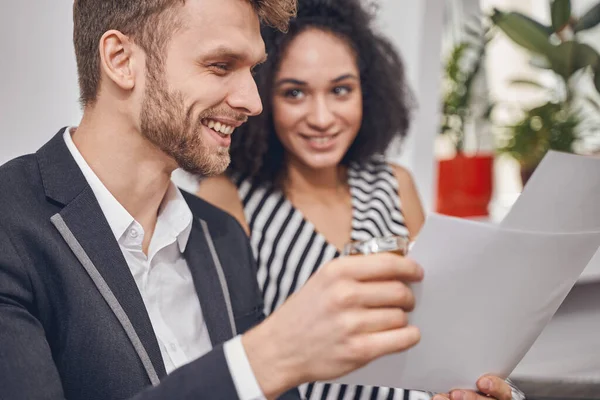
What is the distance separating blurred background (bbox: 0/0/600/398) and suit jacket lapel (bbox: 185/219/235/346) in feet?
1.57

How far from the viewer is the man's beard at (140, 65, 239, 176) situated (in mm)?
1190

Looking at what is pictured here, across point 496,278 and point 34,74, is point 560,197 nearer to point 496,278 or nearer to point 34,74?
point 496,278

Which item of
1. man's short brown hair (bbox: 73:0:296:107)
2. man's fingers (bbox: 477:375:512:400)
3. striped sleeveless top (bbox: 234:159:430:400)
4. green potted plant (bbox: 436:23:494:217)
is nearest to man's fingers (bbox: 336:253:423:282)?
man's fingers (bbox: 477:375:512:400)

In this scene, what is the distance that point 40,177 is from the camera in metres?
1.15

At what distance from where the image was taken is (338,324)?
0.76 metres

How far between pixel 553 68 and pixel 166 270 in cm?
237

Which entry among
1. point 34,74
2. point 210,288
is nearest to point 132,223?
point 210,288

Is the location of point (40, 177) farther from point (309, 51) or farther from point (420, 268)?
point (309, 51)

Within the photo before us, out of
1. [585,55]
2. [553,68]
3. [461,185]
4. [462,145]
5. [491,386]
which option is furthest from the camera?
[462,145]

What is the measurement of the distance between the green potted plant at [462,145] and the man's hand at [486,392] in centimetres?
251

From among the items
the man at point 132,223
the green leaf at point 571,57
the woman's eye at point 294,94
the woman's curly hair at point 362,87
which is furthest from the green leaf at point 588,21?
the man at point 132,223

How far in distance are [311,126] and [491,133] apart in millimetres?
2727

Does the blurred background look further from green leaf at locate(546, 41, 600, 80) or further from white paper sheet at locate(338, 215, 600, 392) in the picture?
white paper sheet at locate(338, 215, 600, 392)

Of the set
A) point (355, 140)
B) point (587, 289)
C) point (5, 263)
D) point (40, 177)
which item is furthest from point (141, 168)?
point (587, 289)
